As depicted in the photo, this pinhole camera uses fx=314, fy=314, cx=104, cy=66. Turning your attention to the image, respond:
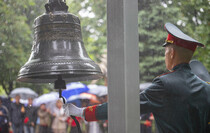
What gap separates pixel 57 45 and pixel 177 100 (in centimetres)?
104

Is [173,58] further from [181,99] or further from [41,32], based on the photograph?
[41,32]

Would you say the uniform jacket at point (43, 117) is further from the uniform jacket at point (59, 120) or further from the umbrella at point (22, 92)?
the umbrella at point (22, 92)

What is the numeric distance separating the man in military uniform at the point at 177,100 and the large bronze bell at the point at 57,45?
1.27ft

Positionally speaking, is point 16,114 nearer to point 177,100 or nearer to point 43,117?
point 177,100

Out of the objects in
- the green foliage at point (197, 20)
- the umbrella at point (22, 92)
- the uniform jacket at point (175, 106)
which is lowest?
the umbrella at point (22, 92)

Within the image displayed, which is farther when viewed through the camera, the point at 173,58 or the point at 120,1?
the point at 173,58

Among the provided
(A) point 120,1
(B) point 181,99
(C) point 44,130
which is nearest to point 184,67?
(B) point 181,99

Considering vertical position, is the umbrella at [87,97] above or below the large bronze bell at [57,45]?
below

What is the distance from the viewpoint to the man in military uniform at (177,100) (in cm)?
198

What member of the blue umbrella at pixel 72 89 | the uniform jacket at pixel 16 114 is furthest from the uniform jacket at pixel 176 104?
the blue umbrella at pixel 72 89

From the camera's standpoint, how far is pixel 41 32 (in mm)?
2527

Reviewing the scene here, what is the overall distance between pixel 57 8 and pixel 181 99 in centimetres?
119

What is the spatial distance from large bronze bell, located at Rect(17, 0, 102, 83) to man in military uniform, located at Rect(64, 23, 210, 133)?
388mm

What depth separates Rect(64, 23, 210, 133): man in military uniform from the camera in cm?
198
